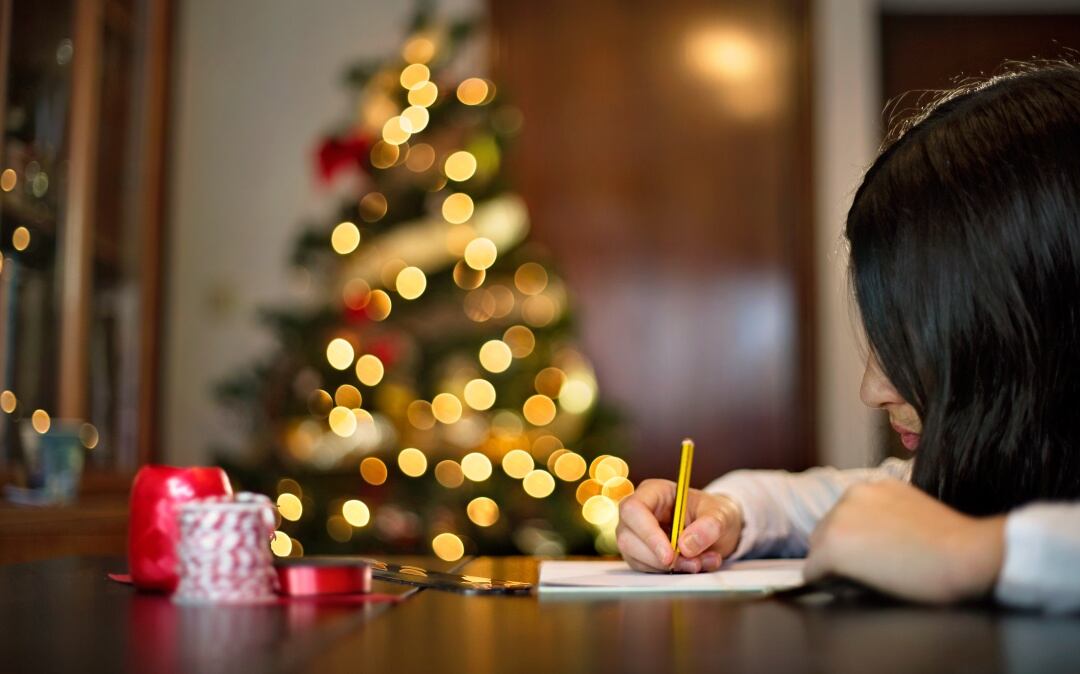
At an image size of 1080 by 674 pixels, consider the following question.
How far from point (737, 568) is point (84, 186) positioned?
172 centimetres

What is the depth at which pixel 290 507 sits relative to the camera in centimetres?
273

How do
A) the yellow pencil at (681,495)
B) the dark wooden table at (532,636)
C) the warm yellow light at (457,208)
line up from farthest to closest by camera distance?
1. the warm yellow light at (457,208)
2. the yellow pencil at (681,495)
3. the dark wooden table at (532,636)

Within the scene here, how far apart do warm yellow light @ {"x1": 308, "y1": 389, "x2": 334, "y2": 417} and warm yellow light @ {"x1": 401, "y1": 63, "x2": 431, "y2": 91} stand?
2.42 feet

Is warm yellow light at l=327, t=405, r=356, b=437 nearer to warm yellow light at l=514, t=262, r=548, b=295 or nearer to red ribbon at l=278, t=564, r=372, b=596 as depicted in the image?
warm yellow light at l=514, t=262, r=548, b=295

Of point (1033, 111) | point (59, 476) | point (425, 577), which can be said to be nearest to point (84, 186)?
point (59, 476)

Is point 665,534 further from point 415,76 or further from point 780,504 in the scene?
point 415,76

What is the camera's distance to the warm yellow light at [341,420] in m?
2.75

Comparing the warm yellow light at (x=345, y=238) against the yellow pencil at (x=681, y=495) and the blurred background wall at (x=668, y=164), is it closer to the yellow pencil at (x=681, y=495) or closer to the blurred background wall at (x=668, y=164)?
the blurred background wall at (x=668, y=164)

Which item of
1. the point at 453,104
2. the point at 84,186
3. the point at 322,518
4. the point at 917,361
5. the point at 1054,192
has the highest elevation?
the point at 453,104

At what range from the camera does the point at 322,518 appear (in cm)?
271

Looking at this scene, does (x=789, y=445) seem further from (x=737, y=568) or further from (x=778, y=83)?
(x=737, y=568)

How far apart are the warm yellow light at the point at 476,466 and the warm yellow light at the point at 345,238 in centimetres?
55

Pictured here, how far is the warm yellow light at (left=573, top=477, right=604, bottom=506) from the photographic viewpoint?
9.07ft

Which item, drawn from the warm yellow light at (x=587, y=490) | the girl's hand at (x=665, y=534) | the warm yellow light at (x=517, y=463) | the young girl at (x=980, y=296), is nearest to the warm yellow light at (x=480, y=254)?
the warm yellow light at (x=517, y=463)
